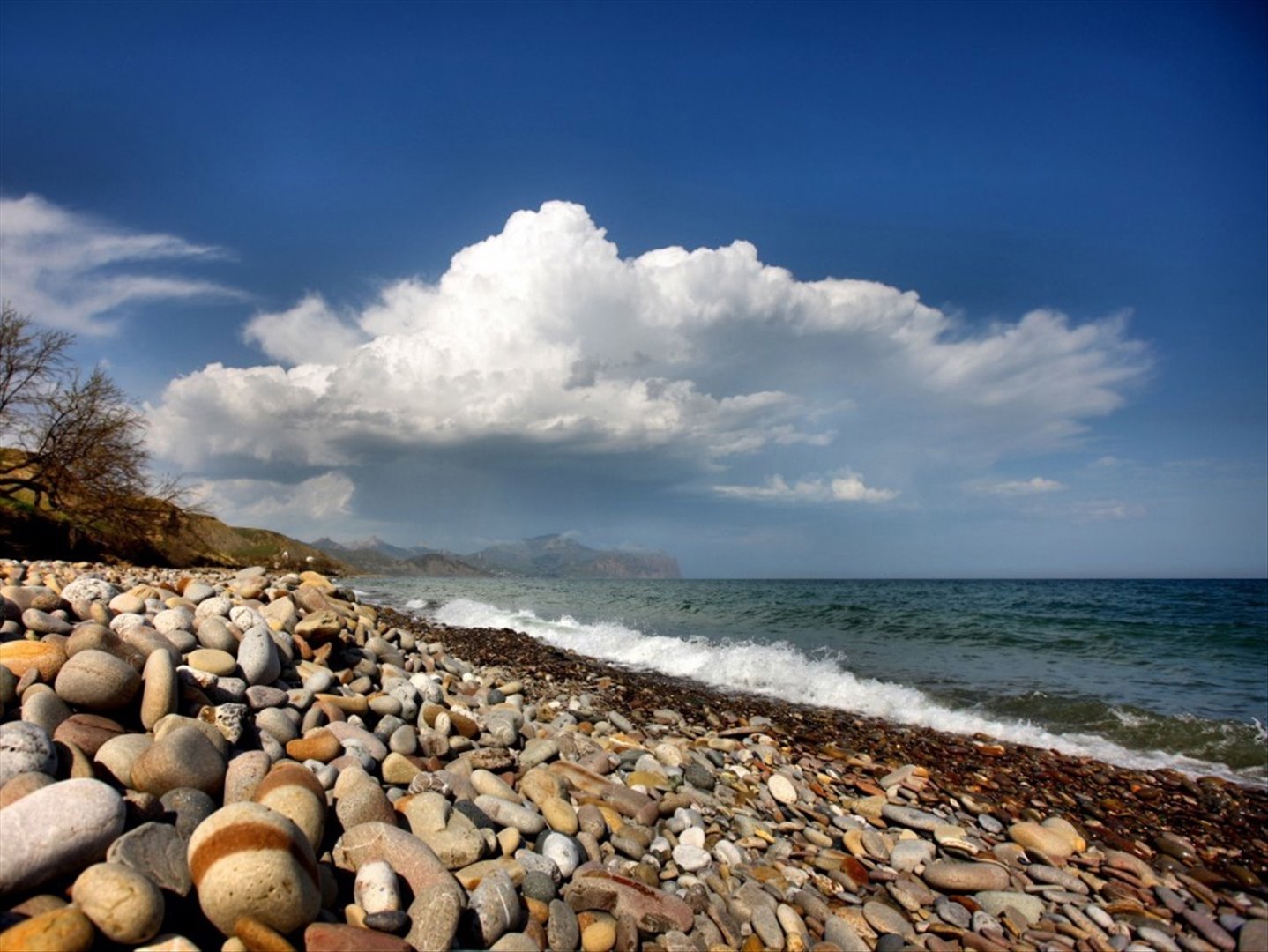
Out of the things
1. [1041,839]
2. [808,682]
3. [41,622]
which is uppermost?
[41,622]

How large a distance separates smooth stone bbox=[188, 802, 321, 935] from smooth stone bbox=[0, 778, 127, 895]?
0.40 metres

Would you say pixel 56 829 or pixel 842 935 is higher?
pixel 56 829

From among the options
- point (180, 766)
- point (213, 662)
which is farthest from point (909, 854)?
point (213, 662)

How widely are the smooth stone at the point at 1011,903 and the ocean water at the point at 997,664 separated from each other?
18.9 ft

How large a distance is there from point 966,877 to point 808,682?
8.65m

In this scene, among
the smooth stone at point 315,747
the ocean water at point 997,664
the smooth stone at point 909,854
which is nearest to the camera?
the smooth stone at point 315,747

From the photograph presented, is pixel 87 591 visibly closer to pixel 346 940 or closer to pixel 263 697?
pixel 263 697

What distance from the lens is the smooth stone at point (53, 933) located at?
8.00ft

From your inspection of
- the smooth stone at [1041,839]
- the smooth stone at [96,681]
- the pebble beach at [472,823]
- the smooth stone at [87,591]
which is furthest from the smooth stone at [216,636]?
the smooth stone at [1041,839]

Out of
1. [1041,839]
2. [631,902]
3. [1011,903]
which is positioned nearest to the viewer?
[631,902]

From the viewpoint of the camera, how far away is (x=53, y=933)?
2482 millimetres

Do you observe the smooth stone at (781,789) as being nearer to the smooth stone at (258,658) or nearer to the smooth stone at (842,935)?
the smooth stone at (842,935)

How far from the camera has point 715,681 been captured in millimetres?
14336

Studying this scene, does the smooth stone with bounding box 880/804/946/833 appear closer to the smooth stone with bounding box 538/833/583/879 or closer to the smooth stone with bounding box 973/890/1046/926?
the smooth stone with bounding box 973/890/1046/926
